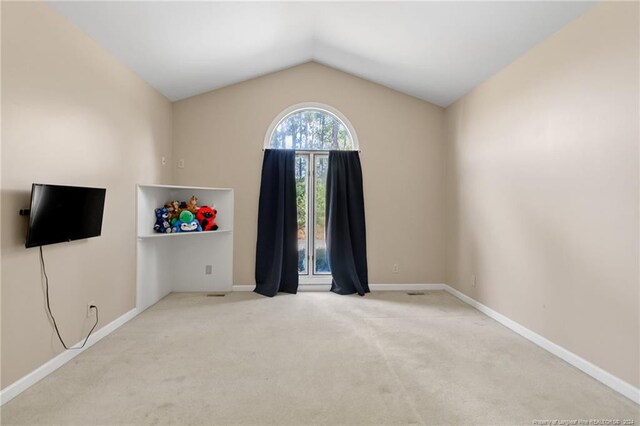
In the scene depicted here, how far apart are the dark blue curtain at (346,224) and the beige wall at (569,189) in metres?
1.50

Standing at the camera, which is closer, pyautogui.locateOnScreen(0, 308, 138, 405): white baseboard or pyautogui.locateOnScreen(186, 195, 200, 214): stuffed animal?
pyautogui.locateOnScreen(0, 308, 138, 405): white baseboard

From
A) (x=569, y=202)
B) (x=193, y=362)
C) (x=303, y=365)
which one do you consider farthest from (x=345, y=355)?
(x=569, y=202)

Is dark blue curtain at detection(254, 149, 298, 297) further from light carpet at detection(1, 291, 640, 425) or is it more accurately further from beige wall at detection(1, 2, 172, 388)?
beige wall at detection(1, 2, 172, 388)

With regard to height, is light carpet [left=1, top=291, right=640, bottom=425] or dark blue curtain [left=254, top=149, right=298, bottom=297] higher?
dark blue curtain [left=254, top=149, right=298, bottom=297]

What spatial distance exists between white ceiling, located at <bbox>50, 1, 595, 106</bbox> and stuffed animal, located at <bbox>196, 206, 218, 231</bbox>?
159 cm

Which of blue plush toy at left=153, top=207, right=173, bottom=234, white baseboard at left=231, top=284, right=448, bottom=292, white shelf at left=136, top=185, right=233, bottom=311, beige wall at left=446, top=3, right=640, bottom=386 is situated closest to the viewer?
beige wall at left=446, top=3, right=640, bottom=386

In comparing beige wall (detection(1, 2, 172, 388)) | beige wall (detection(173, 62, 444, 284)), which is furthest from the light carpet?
beige wall (detection(173, 62, 444, 284))

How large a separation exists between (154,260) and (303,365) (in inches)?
101

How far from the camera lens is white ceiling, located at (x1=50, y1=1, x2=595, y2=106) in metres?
2.69

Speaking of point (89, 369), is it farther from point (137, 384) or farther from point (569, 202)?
point (569, 202)

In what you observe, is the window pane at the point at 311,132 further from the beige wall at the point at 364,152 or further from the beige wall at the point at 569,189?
the beige wall at the point at 569,189

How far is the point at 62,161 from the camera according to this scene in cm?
248

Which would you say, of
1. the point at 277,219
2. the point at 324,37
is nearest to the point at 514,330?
the point at 277,219

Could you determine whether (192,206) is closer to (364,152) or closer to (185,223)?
(185,223)
